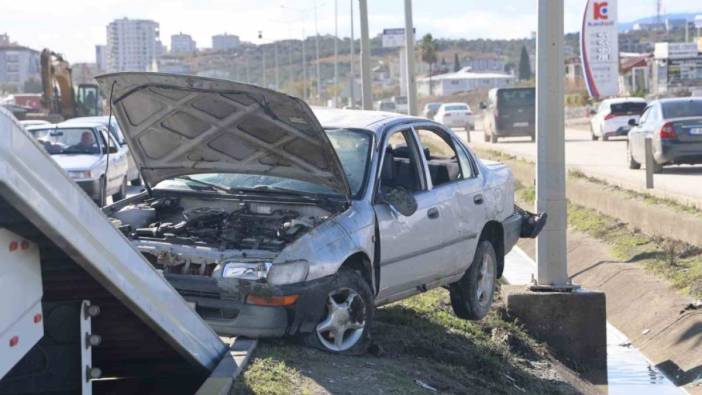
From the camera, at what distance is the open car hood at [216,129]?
26.9 ft

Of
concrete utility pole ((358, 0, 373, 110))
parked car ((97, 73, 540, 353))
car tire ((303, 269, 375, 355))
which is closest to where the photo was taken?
parked car ((97, 73, 540, 353))

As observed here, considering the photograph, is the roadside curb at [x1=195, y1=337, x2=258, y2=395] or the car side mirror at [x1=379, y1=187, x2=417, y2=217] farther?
the car side mirror at [x1=379, y1=187, x2=417, y2=217]

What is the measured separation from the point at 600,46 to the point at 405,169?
38.6 meters

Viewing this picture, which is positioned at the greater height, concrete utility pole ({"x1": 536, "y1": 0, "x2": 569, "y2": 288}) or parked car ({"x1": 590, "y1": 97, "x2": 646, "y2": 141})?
concrete utility pole ({"x1": 536, "y1": 0, "x2": 569, "y2": 288})

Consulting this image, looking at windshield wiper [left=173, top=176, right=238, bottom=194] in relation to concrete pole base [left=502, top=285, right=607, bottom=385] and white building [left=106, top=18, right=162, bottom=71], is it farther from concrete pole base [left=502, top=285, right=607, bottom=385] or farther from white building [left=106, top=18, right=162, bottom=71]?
white building [left=106, top=18, right=162, bottom=71]

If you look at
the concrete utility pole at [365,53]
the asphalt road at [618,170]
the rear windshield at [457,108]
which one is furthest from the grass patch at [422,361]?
the rear windshield at [457,108]

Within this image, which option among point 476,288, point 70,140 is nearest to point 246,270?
point 476,288

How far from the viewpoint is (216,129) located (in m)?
8.72

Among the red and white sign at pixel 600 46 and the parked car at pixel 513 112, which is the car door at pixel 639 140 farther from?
the red and white sign at pixel 600 46

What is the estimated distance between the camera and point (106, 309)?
268 inches

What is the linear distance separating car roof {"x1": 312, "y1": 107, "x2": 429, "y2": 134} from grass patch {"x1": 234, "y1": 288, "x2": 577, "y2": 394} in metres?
1.57

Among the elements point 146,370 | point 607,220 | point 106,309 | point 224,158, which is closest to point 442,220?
point 224,158

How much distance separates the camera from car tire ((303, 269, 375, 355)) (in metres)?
7.97

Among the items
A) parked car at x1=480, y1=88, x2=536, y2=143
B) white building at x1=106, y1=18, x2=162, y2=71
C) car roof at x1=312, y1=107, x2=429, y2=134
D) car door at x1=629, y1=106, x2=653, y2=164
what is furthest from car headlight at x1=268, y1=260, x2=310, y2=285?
white building at x1=106, y1=18, x2=162, y2=71
